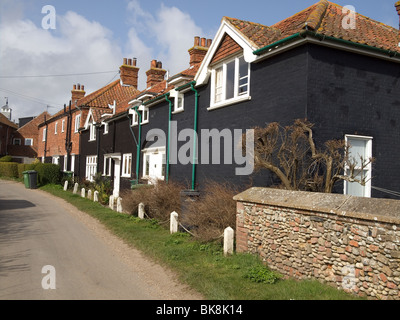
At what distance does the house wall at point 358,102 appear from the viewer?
28.7 feet

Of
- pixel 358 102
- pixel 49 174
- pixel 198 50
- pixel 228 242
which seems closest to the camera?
pixel 228 242

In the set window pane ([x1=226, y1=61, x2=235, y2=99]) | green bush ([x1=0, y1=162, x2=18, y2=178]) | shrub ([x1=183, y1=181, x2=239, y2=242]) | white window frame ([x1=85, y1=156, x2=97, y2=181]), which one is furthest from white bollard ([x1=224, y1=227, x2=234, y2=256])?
green bush ([x1=0, y1=162, x2=18, y2=178])

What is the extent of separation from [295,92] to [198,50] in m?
10.6

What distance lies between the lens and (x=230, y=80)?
1171cm

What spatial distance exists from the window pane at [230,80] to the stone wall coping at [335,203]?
194 inches

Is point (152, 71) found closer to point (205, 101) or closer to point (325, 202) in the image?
point (205, 101)

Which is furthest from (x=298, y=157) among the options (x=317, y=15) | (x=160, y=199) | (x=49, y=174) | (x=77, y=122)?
(x=77, y=122)

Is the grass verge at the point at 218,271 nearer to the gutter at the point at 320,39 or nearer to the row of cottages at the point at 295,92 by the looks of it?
the row of cottages at the point at 295,92

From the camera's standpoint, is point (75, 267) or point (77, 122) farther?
point (77, 122)

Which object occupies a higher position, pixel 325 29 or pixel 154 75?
pixel 154 75

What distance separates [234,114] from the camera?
36.5ft

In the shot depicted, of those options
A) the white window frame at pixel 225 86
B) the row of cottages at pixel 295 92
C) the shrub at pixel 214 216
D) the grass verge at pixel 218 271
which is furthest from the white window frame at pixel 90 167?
the shrub at pixel 214 216

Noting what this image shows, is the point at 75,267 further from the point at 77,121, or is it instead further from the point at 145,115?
the point at 77,121

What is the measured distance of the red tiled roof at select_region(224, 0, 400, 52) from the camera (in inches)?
360
